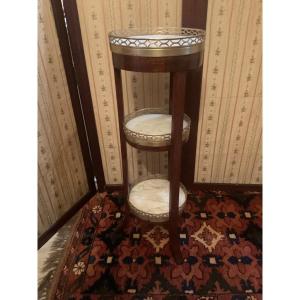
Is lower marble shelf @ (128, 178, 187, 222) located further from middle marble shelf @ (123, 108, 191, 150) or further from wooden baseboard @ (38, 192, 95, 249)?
wooden baseboard @ (38, 192, 95, 249)

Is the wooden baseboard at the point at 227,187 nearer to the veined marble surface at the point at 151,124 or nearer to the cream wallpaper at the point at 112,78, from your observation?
the cream wallpaper at the point at 112,78

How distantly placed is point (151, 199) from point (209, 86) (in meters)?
0.68

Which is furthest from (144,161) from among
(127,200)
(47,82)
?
(47,82)

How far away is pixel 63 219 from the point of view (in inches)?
61.1

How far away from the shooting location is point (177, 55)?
2.95ft

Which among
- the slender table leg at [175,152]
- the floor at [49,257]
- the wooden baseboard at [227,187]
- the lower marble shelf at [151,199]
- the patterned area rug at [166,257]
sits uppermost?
the slender table leg at [175,152]

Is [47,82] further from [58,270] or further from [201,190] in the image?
[201,190]

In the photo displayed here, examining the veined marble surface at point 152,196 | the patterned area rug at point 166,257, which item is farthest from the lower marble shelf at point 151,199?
the patterned area rug at point 166,257

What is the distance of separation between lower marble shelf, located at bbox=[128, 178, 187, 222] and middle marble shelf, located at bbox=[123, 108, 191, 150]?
34 centimetres

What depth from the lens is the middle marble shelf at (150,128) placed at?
1088 mm

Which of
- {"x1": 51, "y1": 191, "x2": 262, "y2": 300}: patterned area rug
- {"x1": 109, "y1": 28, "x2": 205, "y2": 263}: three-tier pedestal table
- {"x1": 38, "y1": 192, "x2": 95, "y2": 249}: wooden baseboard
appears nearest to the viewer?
{"x1": 109, "y1": 28, "x2": 205, "y2": 263}: three-tier pedestal table

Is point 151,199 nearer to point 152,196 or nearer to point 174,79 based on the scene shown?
point 152,196

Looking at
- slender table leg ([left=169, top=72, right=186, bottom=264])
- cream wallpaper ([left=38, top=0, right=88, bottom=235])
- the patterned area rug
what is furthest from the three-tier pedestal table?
cream wallpaper ([left=38, top=0, right=88, bottom=235])

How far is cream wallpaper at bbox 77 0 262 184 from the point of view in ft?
4.09
